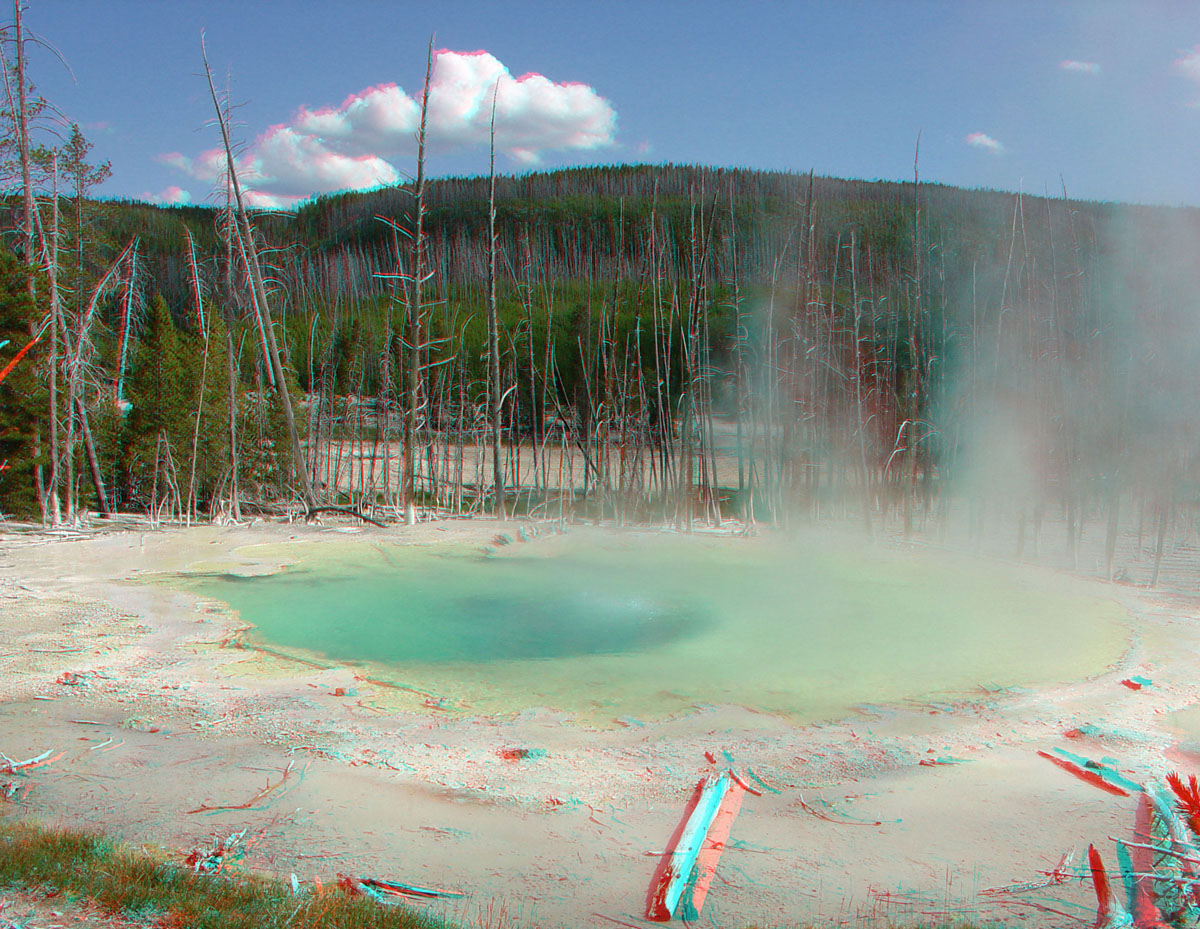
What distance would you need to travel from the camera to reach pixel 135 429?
17.5m

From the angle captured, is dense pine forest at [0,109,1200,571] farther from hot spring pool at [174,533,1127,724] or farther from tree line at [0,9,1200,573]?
hot spring pool at [174,533,1127,724]

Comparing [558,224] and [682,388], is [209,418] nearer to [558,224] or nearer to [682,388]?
[682,388]

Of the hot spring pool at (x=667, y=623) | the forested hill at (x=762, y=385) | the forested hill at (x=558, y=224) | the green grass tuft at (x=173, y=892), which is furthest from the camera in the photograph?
the forested hill at (x=558, y=224)

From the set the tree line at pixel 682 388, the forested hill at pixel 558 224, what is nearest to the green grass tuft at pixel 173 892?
the tree line at pixel 682 388

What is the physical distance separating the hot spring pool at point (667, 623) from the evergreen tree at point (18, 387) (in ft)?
22.6

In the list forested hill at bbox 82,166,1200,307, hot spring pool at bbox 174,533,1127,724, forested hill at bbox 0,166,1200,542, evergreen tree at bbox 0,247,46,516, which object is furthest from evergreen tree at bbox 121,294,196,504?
forested hill at bbox 82,166,1200,307

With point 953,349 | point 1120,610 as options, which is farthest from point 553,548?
point 953,349

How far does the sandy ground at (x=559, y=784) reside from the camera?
9.34 feet

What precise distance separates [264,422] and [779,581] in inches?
550

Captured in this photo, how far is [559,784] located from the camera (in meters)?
3.64

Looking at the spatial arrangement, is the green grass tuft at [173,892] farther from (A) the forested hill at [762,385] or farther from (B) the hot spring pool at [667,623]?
(A) the forested hill at [762,385]

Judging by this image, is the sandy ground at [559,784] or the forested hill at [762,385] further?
the forested hill at [762,385]

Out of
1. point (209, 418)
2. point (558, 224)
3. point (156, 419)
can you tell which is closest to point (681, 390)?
point (209, 418)

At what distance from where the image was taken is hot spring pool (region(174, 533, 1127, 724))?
5266 millimetres
